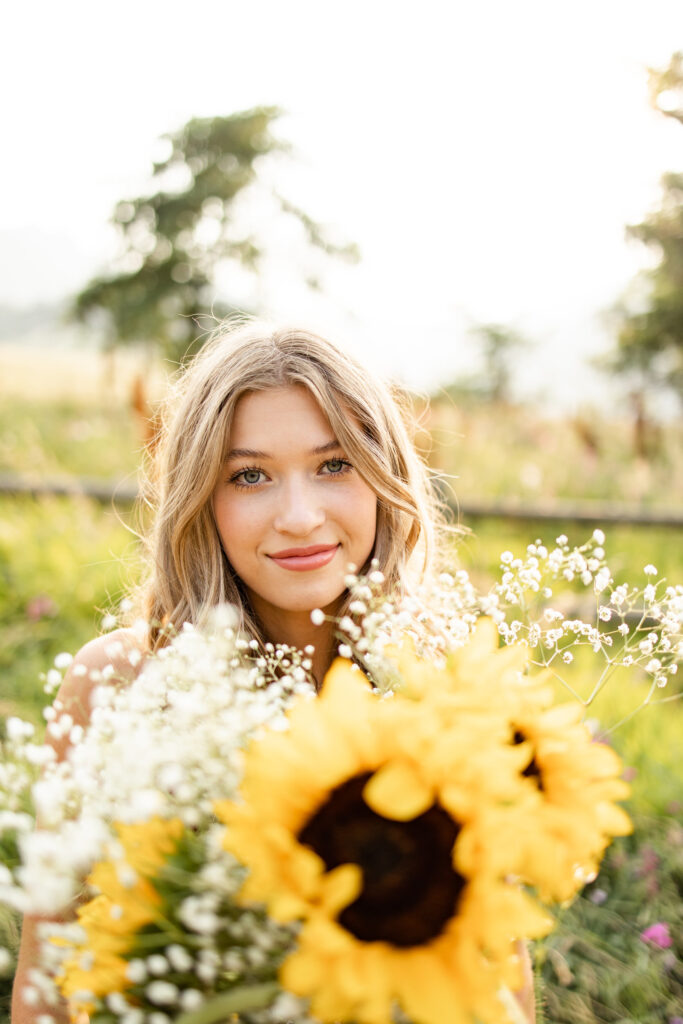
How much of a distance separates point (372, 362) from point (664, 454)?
9028mm

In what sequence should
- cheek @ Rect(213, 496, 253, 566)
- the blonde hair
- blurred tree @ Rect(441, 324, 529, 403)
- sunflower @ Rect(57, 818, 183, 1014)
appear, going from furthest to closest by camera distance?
blurred tree @ Rect(441, 324, 529, 403) → the blonde hair → cheek @ Rect(213, 496, 253, 566) → sunflower @ Rect(57, 818, 183, 1014)

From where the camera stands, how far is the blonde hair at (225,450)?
6.68ft

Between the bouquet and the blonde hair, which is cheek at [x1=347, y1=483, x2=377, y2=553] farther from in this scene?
the bouquet

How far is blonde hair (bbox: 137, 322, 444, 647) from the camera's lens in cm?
204

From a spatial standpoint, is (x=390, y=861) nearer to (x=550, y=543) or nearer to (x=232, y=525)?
(x=232, y=525)

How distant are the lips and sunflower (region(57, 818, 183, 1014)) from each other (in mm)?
1118

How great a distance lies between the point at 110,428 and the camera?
13.4m

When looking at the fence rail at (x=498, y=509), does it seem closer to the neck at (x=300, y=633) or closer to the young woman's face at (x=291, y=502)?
the neck at (x=300, y=633)

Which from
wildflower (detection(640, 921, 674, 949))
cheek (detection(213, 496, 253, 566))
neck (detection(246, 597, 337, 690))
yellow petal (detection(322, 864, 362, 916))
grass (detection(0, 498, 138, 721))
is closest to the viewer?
yellow petal (detection(322, 864, 362, 916))

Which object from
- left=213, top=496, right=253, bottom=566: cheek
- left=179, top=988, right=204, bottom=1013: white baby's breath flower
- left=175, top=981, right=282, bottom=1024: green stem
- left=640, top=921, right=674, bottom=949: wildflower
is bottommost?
left=640, top=921, right=674, bottom=949: wildflower

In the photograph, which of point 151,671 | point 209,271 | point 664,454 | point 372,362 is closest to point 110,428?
point 209,271

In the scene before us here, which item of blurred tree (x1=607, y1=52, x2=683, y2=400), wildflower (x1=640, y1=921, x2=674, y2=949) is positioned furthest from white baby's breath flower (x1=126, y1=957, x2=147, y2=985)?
blurred tree (x1=607, y1=52, x2=683, y2=400)

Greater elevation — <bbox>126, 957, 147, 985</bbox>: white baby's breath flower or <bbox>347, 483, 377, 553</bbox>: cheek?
<bbox>347, 483, 377, 553</bbox>: cheek

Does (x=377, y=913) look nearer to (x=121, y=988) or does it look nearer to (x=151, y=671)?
Result: (x=121, y=988)
